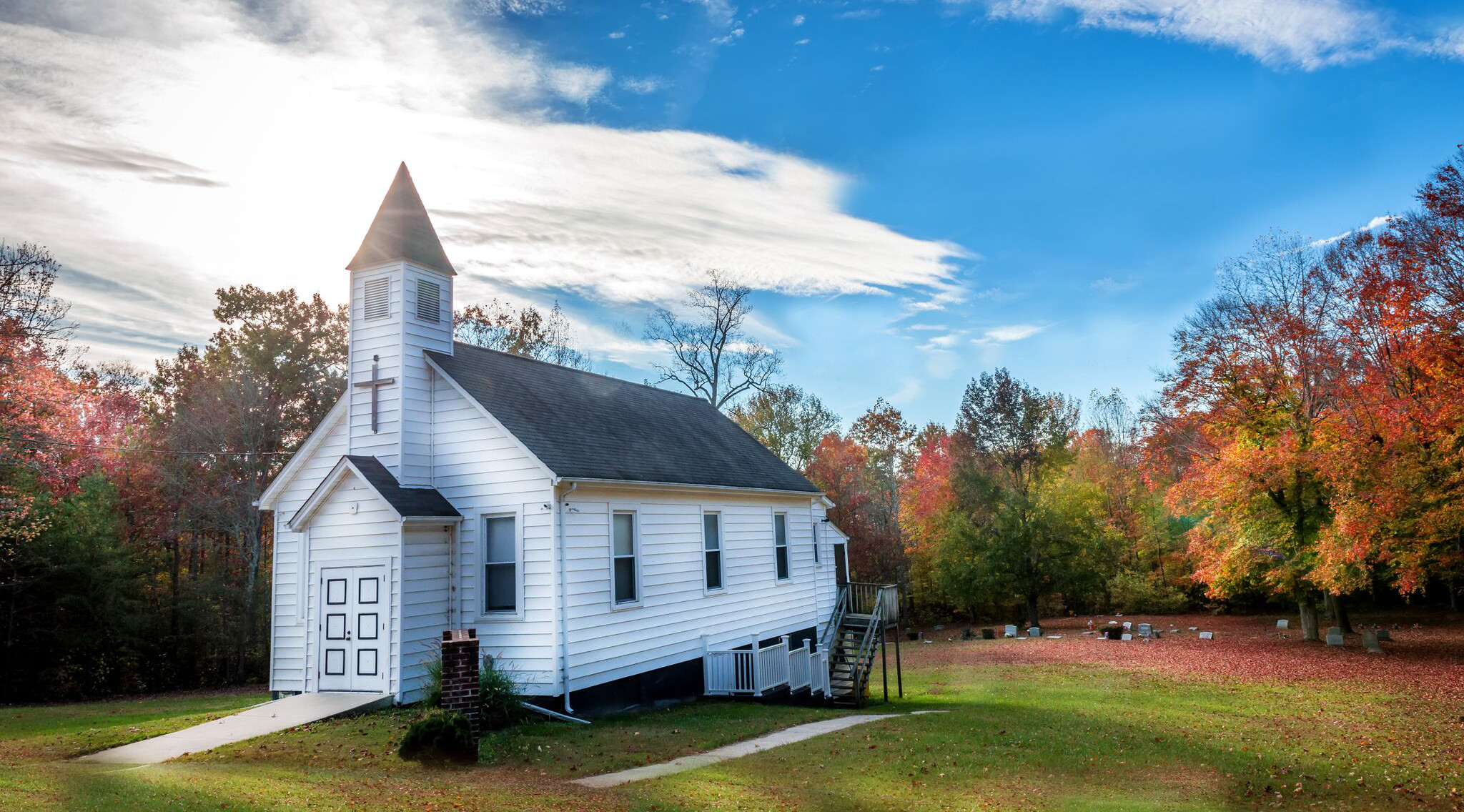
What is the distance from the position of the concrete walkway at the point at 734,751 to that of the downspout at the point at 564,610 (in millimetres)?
2923

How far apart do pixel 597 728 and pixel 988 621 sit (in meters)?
34.0

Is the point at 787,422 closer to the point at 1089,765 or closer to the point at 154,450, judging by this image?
the point at 154,450

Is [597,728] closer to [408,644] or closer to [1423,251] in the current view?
[408,644]

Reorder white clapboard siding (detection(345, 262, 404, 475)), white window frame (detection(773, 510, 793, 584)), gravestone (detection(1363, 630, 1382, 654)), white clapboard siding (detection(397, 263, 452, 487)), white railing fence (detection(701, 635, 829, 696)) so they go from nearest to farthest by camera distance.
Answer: white clapboard siding (detection(397, 263, 452, 487)) < white clapboard siding (detection(345, 262, 404, 475)) < white railing fence (detection(701, 635, 829, 696)) < white window frame (detection(773, 510, 793, 584)) < gravestone (detection(1363, 630, 1382, 654))

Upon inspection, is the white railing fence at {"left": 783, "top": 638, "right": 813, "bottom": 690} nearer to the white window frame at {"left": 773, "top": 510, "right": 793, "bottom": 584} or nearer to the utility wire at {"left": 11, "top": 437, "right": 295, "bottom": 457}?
the white window frame at {"left": 773, "top": 510, "right": 793, "bottom": 584}

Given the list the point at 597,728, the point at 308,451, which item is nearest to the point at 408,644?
the point at 597,728

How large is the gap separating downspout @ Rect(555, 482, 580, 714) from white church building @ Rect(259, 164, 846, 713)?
0.03 meters

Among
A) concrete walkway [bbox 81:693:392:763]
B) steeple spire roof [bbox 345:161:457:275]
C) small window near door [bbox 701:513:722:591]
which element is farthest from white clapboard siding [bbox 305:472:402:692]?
small window near door [bbox 701:513:722:591]

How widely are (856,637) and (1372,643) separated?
15.0m

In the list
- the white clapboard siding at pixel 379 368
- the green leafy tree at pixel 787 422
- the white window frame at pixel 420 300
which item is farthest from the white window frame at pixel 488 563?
the green leafy tree at pixel 787 422

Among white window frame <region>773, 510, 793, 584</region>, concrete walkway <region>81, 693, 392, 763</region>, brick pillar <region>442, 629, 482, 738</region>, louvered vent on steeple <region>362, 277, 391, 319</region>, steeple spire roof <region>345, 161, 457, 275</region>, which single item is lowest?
concrete walkway <region>81, 693, 392, 763</region>

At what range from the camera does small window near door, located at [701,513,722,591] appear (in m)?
18.0

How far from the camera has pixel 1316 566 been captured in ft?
75.7

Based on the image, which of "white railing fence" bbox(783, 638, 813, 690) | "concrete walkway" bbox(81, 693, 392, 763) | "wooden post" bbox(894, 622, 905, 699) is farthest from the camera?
"wooden post" bbox(894, 622, 905, 699)
